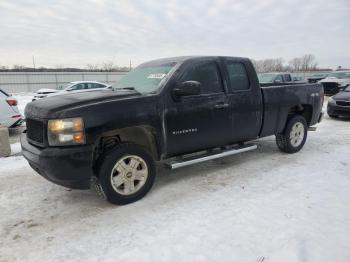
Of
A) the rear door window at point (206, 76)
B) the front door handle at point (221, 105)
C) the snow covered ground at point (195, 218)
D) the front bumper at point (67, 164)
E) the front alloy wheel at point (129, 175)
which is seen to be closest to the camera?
the snow covered ground at point (195, 218)

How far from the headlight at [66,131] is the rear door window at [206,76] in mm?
1754

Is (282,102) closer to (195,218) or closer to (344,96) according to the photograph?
(195,218)

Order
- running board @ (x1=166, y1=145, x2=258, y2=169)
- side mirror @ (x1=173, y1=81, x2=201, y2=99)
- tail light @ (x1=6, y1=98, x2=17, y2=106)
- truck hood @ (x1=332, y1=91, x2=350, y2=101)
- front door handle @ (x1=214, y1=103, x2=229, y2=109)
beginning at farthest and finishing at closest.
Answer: truck hood @ (x1=332, y1=91, x2=350, y2=101) < tail light @ (x1=6, y1=98, x2=17, y2=106) < front door handle @ (x1=214, y1=103, x2=229, y2=109) < running board @ (x1=166, y1=145, x2=258, y2=169) < side mirror @ (x1=173, y1=81, x2=201, y2=99)

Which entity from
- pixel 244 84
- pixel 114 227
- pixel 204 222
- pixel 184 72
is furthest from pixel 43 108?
pixel 244 84

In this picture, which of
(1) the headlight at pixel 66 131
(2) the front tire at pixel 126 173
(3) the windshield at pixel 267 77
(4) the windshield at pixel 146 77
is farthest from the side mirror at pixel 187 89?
(3) the windshield at pixel 267 77

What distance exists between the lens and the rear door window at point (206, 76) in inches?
179

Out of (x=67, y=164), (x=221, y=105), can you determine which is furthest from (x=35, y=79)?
(x=67, y=164)

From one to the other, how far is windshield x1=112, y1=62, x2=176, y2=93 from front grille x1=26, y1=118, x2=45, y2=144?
4.56ft

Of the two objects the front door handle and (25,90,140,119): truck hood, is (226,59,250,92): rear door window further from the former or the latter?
(25,90,140,119): truck hood

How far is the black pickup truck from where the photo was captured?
3.47 meters

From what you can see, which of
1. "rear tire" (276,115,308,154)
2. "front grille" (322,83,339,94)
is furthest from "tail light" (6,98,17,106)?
"front grille" (322,83,339,94)

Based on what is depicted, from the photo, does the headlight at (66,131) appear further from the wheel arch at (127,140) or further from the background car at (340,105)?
the background car at (340,105)

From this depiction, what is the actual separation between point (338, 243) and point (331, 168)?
2604 millimetres

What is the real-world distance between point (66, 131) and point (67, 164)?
1.23ft
